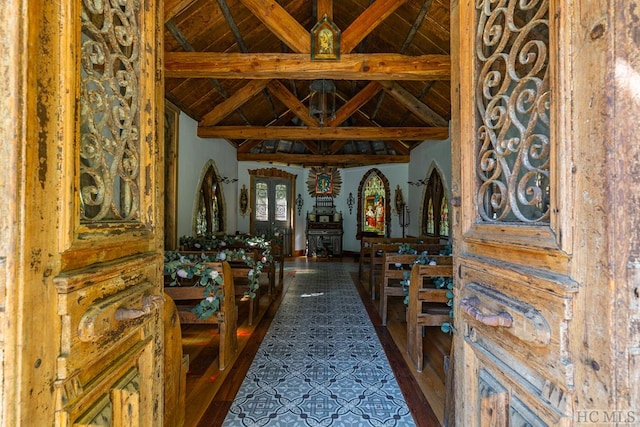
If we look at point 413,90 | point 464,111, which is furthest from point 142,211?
point 413,90

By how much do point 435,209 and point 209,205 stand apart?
4556 mm

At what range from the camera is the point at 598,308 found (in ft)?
2.07

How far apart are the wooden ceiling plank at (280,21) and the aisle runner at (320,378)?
9.81ft

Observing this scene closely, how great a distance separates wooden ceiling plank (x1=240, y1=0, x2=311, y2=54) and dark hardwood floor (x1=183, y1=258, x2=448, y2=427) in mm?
3056

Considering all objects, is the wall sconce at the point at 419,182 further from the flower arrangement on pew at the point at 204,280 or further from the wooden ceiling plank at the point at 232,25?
the flower arrangement on pew at the point at 204,280

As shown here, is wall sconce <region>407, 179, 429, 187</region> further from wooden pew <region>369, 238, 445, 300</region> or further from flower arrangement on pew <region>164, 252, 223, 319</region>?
flower arrangement on pew <region>164, 252, 223, 319</region>

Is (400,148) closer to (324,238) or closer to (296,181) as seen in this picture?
(296,181)

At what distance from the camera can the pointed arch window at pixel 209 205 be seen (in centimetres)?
546

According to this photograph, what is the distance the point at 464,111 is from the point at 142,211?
4.07 ft

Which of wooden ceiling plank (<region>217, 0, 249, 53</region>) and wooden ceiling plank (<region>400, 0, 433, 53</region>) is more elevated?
wooden ceiling plank (<region>217, 0, 249, 53</region>)

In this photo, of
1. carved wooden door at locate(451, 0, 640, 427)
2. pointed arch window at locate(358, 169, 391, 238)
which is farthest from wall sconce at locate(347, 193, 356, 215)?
carved wooden door at locate(451, 0, 640, 427)

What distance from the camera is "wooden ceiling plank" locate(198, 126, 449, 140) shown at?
5.71 metres

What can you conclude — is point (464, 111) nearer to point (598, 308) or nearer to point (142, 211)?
point (598, 308)

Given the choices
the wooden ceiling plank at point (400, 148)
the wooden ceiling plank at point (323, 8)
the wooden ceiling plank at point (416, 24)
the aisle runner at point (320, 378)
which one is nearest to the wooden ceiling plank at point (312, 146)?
the wooden ceiling plank at point (400, 148)
